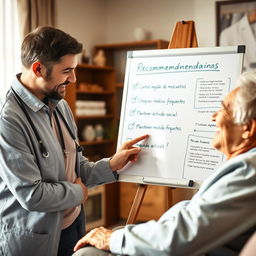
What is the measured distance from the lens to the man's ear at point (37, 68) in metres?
2.08

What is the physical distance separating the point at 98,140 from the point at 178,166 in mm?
2696

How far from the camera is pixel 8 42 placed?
3934 mm

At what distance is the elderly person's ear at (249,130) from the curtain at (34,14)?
282 cm

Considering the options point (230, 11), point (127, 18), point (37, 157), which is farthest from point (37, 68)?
point (127, 18)

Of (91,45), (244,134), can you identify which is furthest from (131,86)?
(91,45)

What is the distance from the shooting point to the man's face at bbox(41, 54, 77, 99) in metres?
2.11

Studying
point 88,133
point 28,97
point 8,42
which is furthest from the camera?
point 88,133

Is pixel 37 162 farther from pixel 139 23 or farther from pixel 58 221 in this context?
pixel 139 23

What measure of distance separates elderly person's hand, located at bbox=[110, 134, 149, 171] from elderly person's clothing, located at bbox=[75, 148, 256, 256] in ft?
2.94

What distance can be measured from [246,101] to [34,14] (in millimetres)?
2902

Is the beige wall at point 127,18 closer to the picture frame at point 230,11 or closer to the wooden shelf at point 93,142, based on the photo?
the picture frame at point 230,11

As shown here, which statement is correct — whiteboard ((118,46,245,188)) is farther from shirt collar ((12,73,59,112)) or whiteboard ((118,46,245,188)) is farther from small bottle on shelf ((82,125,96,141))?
small bottle on shelf ((82,125,96,141))

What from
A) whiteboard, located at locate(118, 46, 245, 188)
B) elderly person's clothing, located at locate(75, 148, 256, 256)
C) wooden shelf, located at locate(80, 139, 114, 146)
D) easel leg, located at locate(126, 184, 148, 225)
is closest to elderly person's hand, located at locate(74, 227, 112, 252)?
elderly person's clothing, located at locate(75, 148, 256, 256)

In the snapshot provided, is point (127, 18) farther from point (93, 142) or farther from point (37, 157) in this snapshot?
point (37, 157)
